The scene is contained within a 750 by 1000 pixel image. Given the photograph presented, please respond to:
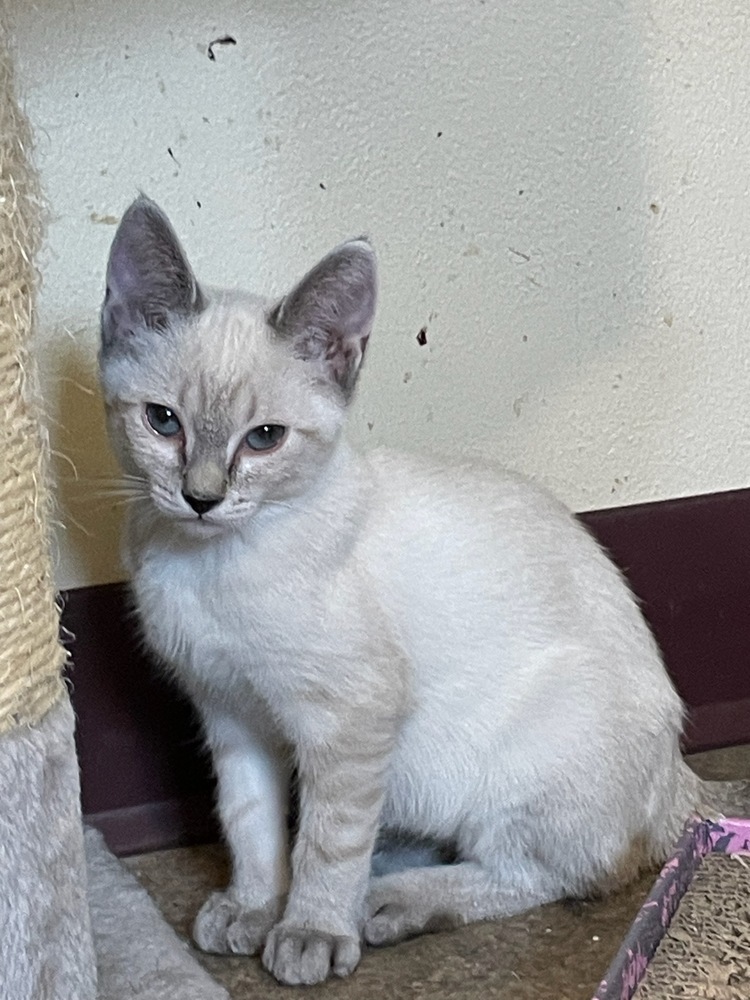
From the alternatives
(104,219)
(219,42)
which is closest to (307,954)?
(104,219)

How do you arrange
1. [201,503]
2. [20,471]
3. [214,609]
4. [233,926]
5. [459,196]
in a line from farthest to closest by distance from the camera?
[459,196] < [233,926] < [214,609] < [201,503] < [20,471]

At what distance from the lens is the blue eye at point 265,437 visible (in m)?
1.27

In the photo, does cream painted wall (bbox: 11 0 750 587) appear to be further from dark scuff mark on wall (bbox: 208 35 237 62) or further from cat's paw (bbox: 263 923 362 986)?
cat's paw (bbox: 263 923 362 986)

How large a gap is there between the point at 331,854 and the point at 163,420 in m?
0.49

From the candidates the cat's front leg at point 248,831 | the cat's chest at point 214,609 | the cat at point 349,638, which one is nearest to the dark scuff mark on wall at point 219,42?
the cat at point 349,638

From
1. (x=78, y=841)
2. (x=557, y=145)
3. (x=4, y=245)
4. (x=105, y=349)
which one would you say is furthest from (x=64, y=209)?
(x=78, y=841)

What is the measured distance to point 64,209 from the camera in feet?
5.06

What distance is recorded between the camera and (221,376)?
1262mm

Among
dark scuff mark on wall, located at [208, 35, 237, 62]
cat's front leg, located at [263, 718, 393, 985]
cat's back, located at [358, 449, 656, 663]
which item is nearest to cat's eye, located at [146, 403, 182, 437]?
cat's back, located at [358, 449, 656, 663]

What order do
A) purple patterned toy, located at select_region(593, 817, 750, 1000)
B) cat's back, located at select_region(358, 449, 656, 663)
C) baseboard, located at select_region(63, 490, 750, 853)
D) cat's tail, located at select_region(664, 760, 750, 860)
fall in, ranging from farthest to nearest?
baseboard, located at select_region(63, 490, 750, 853), cat's tail, located at select_region(664, 760, 750, 860), cat's back, located at select_region(358, 449, 656, 663), purple patterned toy, located at select_region(593, 817, 750, 1000)

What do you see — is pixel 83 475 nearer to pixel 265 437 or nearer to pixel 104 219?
pixel 104 219

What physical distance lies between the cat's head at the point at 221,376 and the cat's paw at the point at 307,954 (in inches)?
17.7

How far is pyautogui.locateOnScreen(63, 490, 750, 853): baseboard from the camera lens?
1663 mm

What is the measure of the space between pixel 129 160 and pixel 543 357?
0.59m
